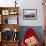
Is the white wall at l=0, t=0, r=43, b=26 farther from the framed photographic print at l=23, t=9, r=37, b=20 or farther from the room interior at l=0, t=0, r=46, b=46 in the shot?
the framed photographic print at l=23, t=9, r=37, b=20

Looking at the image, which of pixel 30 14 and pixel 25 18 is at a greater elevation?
pixel 30 14

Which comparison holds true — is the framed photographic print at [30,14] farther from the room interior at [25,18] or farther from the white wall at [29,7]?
the white wall at [29,7]

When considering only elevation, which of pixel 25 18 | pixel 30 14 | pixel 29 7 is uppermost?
pixel 29 7

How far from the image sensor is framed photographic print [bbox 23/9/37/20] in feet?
19.8

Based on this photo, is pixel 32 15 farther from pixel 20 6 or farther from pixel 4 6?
pixel 4 6

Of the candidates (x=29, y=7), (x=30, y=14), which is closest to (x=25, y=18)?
(x=30, y=14)

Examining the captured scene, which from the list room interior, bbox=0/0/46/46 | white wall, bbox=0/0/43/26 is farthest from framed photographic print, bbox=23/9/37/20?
white wall, bbox=0/0/43/26

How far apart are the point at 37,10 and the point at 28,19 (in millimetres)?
483

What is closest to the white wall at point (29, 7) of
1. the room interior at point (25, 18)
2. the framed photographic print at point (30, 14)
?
the room interior at point (25, 18)

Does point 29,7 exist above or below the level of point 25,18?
above

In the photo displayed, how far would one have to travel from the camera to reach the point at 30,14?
19.8 ft

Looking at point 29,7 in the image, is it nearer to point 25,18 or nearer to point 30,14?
point 30,14

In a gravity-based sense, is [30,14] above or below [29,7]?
below

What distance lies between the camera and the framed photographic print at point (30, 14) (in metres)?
6.02
